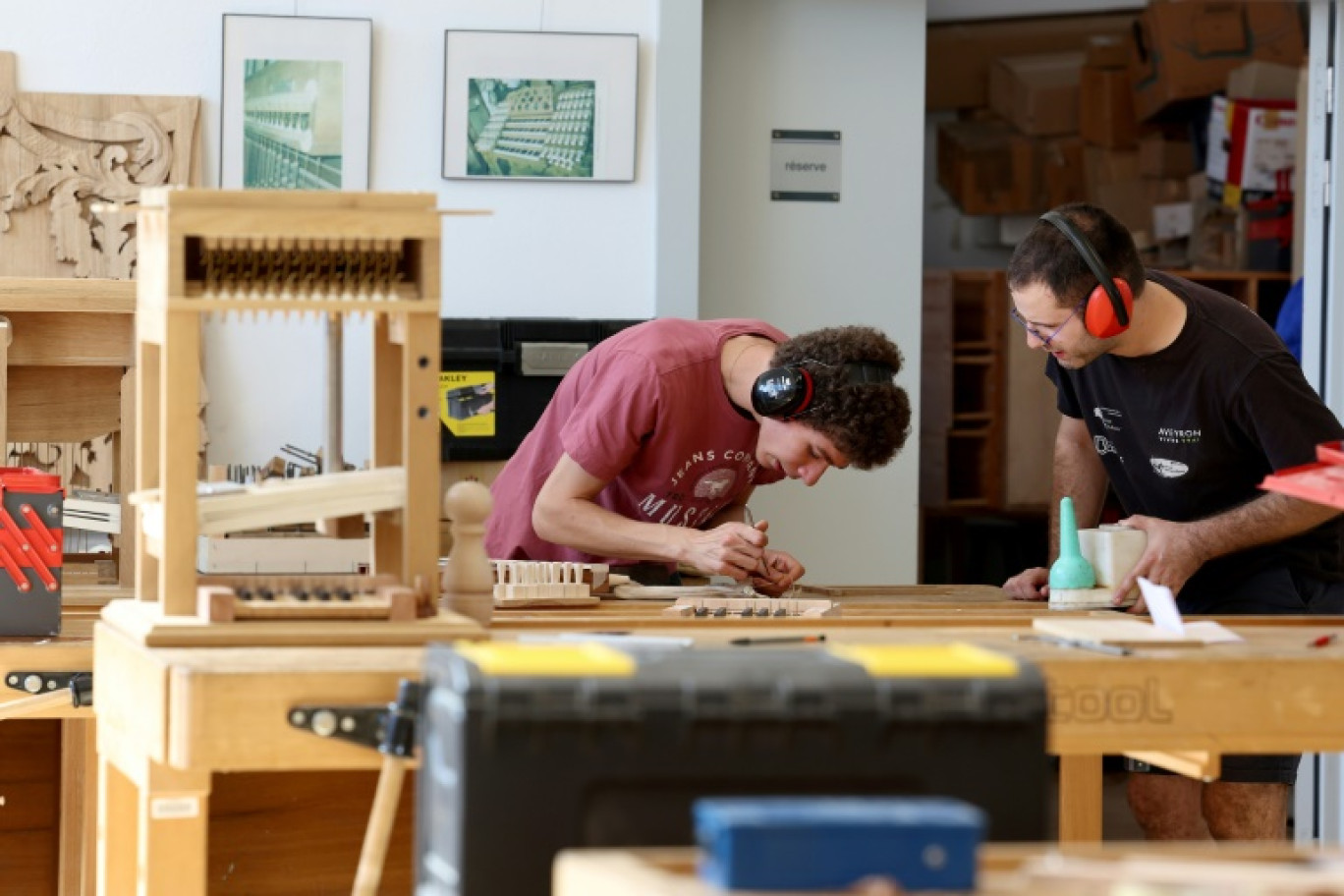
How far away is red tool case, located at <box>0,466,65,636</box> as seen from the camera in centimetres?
255

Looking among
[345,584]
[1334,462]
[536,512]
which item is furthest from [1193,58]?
[345,584]

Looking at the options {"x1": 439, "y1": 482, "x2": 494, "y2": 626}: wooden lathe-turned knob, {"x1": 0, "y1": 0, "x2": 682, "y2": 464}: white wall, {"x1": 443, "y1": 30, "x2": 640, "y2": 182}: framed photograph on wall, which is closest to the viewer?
{"x1": 439, "y1": 482, "x2": 494, "y2": 626}: wooden lathe-turned knob

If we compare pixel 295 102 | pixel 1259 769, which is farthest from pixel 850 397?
pixel 295 102

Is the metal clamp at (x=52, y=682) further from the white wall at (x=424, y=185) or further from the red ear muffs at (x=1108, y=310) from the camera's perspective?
the white wall at (x=424, y=185)

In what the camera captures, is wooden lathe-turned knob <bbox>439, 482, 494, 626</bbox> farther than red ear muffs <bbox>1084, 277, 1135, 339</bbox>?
No

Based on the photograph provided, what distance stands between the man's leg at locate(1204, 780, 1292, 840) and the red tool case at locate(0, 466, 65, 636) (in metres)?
1.95

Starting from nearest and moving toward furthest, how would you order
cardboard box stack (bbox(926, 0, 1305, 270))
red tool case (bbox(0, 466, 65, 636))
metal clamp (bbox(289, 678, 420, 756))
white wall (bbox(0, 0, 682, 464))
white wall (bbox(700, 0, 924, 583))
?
metal clamp (bbox(289, 678, 420, 756)), red tool case (bbox(0, 466, 65, 636)), white wall (bbox(0, 0, 682, 464)), white wall (bbox(700, 0, 924, 583)), cardboard box stack (bbox(926, 0, 1305, 270))

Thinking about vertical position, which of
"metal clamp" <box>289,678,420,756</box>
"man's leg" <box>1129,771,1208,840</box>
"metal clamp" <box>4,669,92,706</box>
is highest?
"metal clamp" <box>289,678,420,756</box>

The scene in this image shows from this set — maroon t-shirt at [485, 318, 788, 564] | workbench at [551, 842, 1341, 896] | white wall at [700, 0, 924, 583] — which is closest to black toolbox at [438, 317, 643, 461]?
white wall at [700, 0, 924, 583]

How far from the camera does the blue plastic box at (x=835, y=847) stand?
4.04 ft

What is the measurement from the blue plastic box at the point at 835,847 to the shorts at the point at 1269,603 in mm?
2173

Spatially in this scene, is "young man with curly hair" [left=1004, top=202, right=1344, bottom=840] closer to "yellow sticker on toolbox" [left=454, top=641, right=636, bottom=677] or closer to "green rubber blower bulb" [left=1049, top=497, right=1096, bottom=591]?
"green rubber blower bulb" [left=1049, top=497, right=1096, bottom=591]

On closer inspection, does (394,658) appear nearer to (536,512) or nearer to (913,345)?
(536,512)

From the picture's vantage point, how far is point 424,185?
5.32 meters
